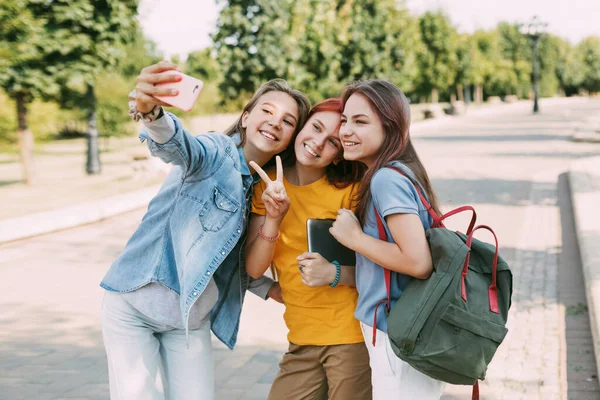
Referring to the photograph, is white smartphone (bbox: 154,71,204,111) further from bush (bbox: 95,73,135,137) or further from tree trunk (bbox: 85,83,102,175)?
bush (bbox: 95,73,135,137)

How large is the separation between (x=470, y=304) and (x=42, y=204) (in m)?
10.1

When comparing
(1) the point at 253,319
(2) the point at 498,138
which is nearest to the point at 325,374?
(1) the point at 253,319

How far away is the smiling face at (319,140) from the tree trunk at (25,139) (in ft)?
38.2

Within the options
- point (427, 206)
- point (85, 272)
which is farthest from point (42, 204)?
point (427, 206)

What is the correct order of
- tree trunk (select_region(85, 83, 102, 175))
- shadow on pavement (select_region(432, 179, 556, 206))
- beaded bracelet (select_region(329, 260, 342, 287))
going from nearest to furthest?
beaded bracelet (select_region(329, 260, 342, 287)) → shadow on pavement (select_region(432, 179, 556, 206)) → tree trunk (select_region(85, 83, 102, 175))

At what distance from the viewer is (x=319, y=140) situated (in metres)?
2.49

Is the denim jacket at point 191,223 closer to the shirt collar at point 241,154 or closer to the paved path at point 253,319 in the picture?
the shirt collar at point 241,154

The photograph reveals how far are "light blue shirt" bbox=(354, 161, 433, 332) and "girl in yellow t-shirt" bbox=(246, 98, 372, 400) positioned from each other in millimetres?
154

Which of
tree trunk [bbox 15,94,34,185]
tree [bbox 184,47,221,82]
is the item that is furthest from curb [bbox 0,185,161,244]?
tree [bbox 184,47,221,82]

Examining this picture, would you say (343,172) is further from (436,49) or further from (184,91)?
(436,49)

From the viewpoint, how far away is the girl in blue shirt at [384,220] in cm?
211

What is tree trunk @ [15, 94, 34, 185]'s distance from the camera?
1295 cm

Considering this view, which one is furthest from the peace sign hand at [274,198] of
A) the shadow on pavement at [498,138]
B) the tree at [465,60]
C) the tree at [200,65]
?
the tree at [200,65]

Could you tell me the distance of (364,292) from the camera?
2.32 meters
